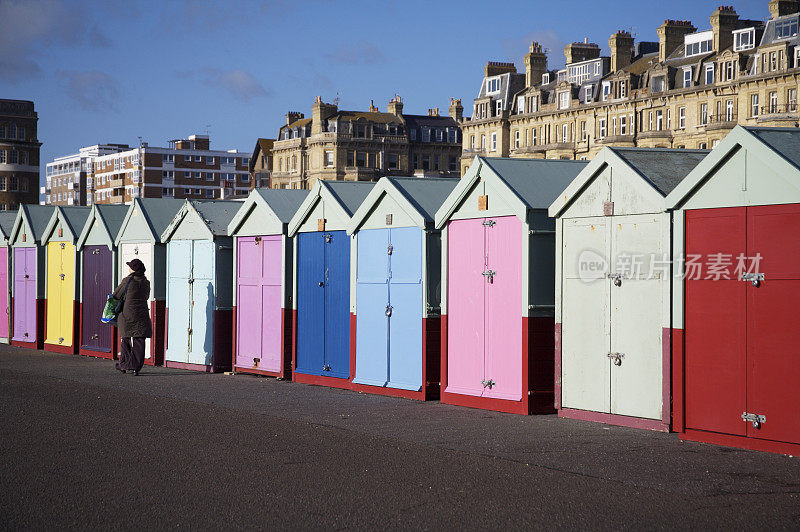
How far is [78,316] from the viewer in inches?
899

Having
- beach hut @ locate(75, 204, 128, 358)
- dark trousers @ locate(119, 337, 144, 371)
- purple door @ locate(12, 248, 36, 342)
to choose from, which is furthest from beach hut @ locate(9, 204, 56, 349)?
dark trousers @ locate(119, 337, 144, 371)

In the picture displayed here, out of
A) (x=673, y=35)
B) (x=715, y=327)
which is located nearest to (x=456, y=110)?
(x=673, y=35)

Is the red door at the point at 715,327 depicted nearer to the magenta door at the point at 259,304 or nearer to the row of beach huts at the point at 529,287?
the row of beach huts at the point at 529,287

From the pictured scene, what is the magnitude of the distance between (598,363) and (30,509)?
628 centimetres

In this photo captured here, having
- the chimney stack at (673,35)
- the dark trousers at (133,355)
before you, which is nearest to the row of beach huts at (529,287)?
the dark trousers at (133,355)

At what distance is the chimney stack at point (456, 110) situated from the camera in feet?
415

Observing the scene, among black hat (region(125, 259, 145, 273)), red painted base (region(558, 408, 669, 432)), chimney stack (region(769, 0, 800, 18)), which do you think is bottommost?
red painted base (region(558, 408, 669, 432))

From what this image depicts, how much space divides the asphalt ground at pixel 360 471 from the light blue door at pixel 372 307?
1.52 metres

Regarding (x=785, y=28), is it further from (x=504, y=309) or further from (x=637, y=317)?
(x=637, y=317)

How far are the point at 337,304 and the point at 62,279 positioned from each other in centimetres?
1012

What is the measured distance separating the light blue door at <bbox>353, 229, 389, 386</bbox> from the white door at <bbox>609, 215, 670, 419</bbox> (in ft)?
13.5

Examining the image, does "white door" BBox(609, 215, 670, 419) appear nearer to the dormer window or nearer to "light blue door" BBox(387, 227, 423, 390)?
"light blue door" BBox(387, 227, 423, 390)

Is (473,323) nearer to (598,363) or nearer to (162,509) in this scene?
(598,363)

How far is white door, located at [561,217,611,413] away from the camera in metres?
11.4
